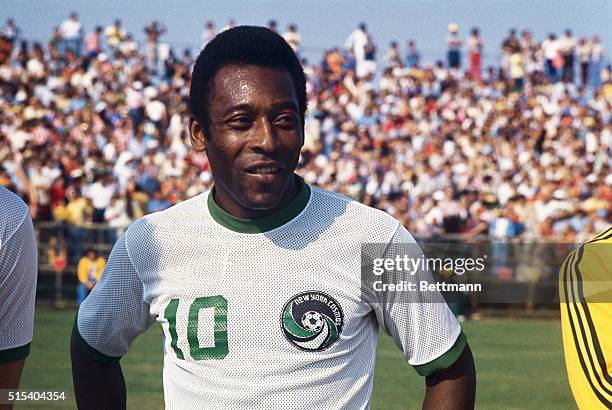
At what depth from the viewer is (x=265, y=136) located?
3037 millimetres

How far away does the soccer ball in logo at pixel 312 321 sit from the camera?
3023 millimetres

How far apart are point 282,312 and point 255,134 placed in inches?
19.6

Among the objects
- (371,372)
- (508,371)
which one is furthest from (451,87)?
(371,372)

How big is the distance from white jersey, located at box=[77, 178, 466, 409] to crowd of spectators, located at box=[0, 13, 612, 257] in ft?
44.5

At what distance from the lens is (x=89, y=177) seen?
19.2 meters

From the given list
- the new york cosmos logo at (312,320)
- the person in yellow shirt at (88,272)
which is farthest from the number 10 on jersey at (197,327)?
the person in yellow shirt at (88,272)

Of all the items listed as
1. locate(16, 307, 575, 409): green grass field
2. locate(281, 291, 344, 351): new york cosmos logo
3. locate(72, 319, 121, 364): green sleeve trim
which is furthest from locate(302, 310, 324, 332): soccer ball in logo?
locate(16, 307, 575, 409): green grass field

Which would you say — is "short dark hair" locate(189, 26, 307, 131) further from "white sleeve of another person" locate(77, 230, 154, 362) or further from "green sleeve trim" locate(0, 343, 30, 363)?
"green sleeve trim" locate(0, 343, 30, 363)

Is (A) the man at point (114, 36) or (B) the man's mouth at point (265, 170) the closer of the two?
(B) the man's mouth at point (265, 170)

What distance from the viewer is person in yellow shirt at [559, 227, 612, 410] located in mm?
2353

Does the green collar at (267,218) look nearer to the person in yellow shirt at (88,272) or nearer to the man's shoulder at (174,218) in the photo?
the man's shoulder at (174,218)

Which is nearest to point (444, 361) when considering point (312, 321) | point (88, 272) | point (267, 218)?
point (312, 321)

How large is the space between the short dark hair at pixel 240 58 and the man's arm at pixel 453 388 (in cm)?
82

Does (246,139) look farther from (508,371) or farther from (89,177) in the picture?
(89,177)
